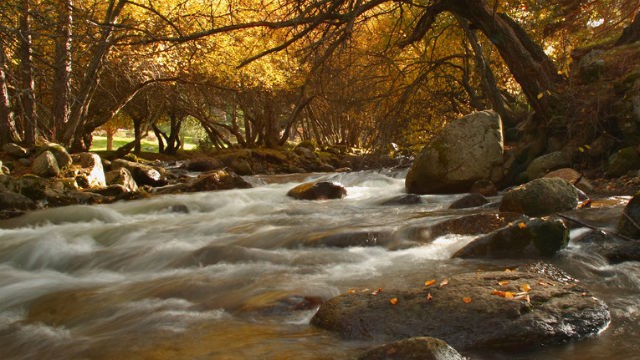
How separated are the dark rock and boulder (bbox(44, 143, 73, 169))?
1.76 m

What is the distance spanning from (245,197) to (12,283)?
6.92 metres

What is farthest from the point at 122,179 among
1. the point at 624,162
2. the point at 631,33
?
the point at 631,33

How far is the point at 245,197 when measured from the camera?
1296 centimetres

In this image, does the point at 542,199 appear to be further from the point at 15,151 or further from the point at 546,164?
the point at 15,151

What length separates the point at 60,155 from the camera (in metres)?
12.8

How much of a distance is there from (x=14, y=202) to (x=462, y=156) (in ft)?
29.8

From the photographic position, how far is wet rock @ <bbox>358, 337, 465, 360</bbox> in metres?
2.91

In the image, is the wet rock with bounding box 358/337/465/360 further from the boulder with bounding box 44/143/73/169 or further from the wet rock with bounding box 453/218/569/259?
the boulder with bounding box 44/143/73/169

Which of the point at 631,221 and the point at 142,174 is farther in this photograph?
the point at 142,174

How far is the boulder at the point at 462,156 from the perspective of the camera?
11.0m

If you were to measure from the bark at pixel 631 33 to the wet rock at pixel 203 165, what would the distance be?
13849mm

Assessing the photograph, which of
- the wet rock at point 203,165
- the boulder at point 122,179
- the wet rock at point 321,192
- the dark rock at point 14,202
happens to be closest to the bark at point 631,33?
the wet rock at point 321,192

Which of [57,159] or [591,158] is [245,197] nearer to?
[57,159]

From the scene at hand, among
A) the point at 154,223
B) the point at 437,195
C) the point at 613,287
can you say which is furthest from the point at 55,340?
the point at 437,195
